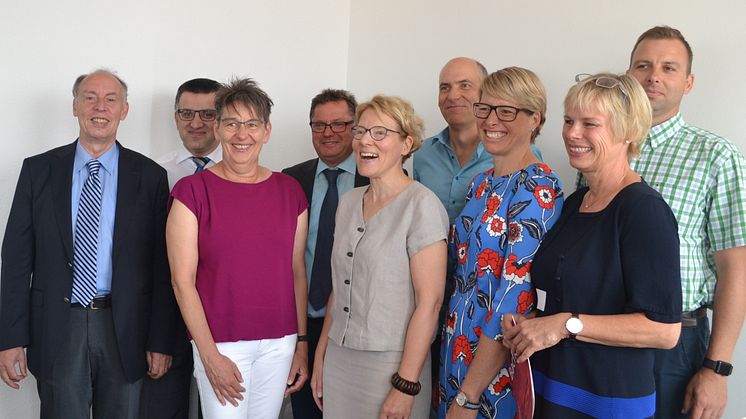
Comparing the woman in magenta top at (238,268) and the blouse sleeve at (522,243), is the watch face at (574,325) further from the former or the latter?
the woman in magenta top at (238,268)

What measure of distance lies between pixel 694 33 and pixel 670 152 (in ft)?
2.71

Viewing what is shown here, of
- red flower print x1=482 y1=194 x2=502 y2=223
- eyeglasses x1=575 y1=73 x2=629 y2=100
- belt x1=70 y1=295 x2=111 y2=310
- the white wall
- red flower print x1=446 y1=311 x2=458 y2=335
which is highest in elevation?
the white wall

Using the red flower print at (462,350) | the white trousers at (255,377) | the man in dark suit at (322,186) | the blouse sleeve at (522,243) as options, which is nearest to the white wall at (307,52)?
the man in dark suit at (322,186)

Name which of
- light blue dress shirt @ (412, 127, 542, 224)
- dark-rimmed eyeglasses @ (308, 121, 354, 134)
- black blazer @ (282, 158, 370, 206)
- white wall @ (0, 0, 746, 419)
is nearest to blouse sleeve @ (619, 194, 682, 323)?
light blue dress shirt @ (412, 127, 542, 224)

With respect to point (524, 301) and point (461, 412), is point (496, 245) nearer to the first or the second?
point (524, 301)

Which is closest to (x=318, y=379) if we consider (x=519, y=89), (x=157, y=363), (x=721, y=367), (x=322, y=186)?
(x=157, y=363)

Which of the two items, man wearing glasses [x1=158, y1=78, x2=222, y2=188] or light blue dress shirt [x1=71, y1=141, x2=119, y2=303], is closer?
light blue dress shirt [x1=71, y1=141, x2=119, y2=303]

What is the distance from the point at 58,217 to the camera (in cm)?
254

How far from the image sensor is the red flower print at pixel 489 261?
6.49 ft

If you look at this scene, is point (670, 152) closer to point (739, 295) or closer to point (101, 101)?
point (739, 295)

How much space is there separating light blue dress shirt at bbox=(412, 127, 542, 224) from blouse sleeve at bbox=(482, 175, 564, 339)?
2.28ft

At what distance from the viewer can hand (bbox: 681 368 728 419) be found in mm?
2037

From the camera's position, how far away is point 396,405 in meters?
2.07

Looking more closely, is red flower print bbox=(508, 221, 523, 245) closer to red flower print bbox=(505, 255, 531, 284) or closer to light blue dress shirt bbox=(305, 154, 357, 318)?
red flower print bbox=(505, 255, 531, 284)
